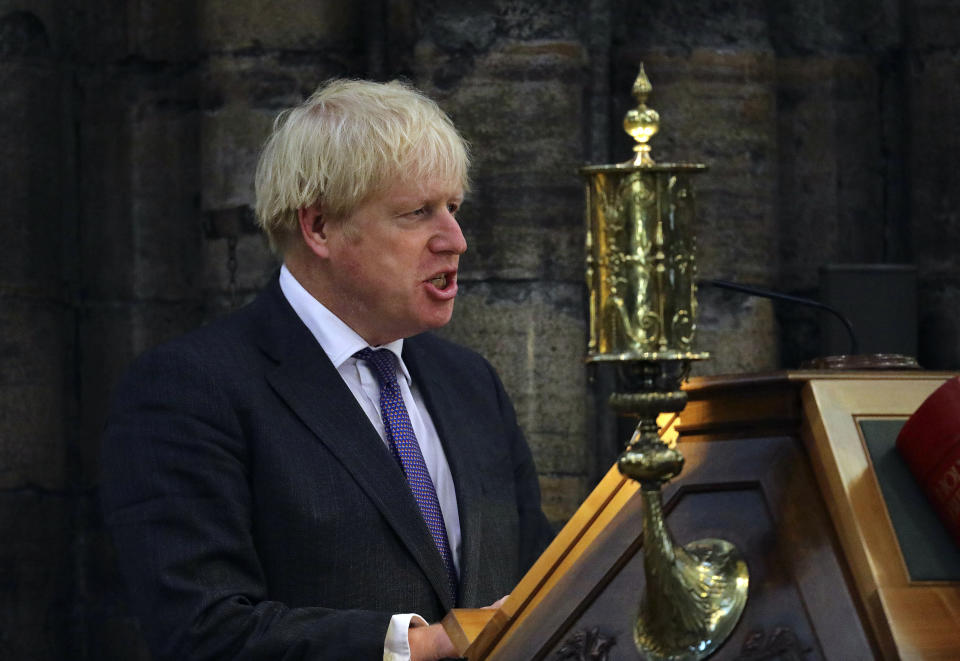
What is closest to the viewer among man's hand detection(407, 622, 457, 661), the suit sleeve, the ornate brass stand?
the ornate brass stand

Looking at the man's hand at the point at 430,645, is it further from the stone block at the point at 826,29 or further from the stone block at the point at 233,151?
the stone block at the point at 826,29

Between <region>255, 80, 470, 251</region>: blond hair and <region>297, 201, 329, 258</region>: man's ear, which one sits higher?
<region>255, 80, 470, 251</region>: blond hair

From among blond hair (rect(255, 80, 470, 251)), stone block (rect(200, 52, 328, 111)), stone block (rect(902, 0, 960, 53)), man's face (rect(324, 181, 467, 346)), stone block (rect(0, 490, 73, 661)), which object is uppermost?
stone block (rect(902, 0, 960, 53))

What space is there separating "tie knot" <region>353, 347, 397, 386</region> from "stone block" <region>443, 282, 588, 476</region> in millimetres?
1297

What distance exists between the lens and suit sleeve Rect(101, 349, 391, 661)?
2.24 m

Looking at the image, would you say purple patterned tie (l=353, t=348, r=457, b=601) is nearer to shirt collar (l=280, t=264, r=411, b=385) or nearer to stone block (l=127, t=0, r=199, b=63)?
shirt collar (l=280, t=264, r=411, b=385)

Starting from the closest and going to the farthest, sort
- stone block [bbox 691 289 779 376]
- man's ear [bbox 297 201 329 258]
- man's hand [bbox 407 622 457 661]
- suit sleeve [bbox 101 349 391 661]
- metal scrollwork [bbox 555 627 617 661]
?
metal scrollwork [bbox 555 627 617 661] → man's hand [bbox 407 622 457 661] → suit sleeve [bbox 101 349 391 661] → man's ear [bbox 297 201 329 258] → stone block [bbox 691 289 779 376]

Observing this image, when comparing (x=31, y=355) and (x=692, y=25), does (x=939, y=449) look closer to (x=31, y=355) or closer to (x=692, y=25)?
(x=692, y=25)

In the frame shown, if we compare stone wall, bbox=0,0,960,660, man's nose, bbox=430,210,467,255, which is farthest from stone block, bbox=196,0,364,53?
man's nose, bbox=430,210,467,255

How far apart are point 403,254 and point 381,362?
0.64 feet

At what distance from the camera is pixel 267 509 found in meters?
2.38

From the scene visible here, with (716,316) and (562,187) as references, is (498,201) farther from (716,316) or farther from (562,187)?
(716,316)

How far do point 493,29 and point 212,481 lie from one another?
186 centimetres

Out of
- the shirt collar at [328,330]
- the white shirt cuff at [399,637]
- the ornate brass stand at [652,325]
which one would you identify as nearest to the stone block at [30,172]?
the shirt collar at [328,330]
